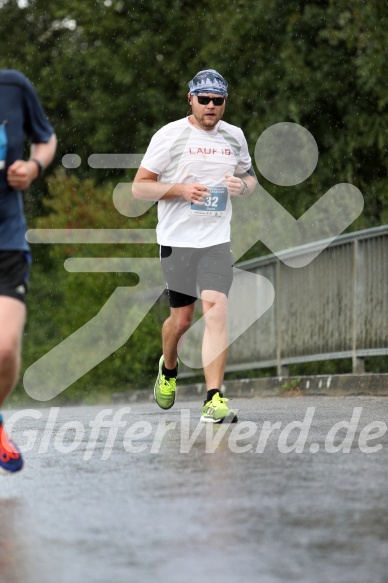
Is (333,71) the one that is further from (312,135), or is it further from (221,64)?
(221,64)

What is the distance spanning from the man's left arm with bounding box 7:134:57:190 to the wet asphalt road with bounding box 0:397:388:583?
1.25 metres

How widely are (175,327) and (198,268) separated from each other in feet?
1.96

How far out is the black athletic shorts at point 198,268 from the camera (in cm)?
939

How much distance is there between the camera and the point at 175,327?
9.91 meters

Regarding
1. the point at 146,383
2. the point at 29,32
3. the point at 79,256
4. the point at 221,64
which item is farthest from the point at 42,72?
the point at 146,383

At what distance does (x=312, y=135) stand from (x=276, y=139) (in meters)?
0.97

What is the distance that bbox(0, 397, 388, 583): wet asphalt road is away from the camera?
3.97 m

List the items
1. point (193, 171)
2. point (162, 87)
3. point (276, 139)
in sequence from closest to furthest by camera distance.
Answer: point (193, 171) < point (276, 139) < point (162, 87)

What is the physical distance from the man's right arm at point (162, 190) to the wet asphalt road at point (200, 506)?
152cm

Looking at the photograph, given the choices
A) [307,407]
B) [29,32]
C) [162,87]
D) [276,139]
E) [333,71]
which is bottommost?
[307,407]

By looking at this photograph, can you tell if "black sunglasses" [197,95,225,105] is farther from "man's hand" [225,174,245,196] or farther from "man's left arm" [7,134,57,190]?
"man's left arm" [7,134,57,190]

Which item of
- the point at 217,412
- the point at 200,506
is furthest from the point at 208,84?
the point at 200,506

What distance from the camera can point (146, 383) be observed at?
1862cm

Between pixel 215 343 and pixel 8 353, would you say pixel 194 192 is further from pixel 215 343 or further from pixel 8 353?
pixel 8 353
